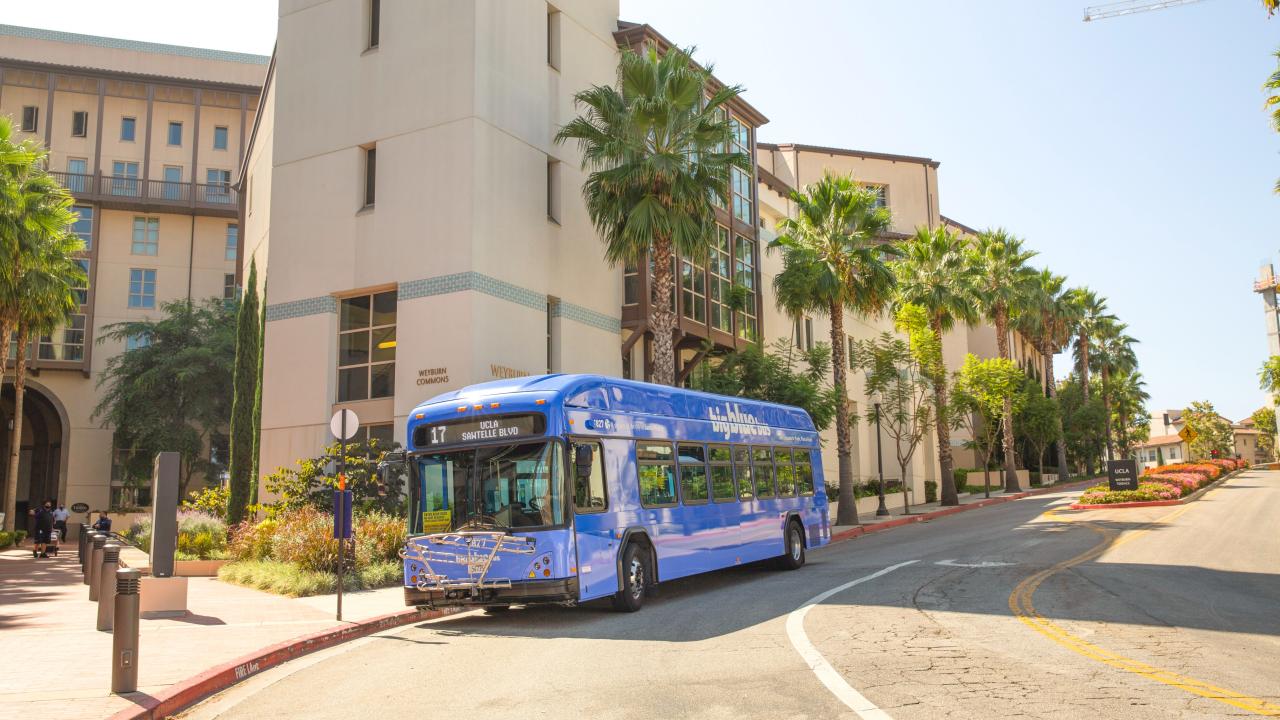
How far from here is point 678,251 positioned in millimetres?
24812

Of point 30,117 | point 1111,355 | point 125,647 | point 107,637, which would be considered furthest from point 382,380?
point 1111,355

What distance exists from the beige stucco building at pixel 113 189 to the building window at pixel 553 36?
2444 cm

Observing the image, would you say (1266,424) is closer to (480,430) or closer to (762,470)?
(762,470)

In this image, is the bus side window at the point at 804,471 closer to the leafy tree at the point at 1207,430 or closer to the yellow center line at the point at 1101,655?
the yellow center line at the point at 1101,655

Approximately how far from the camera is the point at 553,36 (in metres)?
27.1

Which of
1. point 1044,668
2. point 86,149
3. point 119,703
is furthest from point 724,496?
point 86,149

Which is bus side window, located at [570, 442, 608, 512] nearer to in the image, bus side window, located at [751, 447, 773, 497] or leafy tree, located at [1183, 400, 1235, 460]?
bus side window, located at [751, 447, 773, 497]

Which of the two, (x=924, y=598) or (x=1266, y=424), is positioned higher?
(x=1266, y=424)

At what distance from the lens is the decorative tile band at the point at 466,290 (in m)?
22.8

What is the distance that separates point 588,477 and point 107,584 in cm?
587

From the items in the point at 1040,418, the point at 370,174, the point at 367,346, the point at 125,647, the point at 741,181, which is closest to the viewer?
the point at 125,647

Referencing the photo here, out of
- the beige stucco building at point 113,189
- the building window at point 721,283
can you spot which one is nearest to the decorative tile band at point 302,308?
the building window at point 721,283

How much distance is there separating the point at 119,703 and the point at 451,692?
263 cm

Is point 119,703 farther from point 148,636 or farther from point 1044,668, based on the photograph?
point 1044,668
